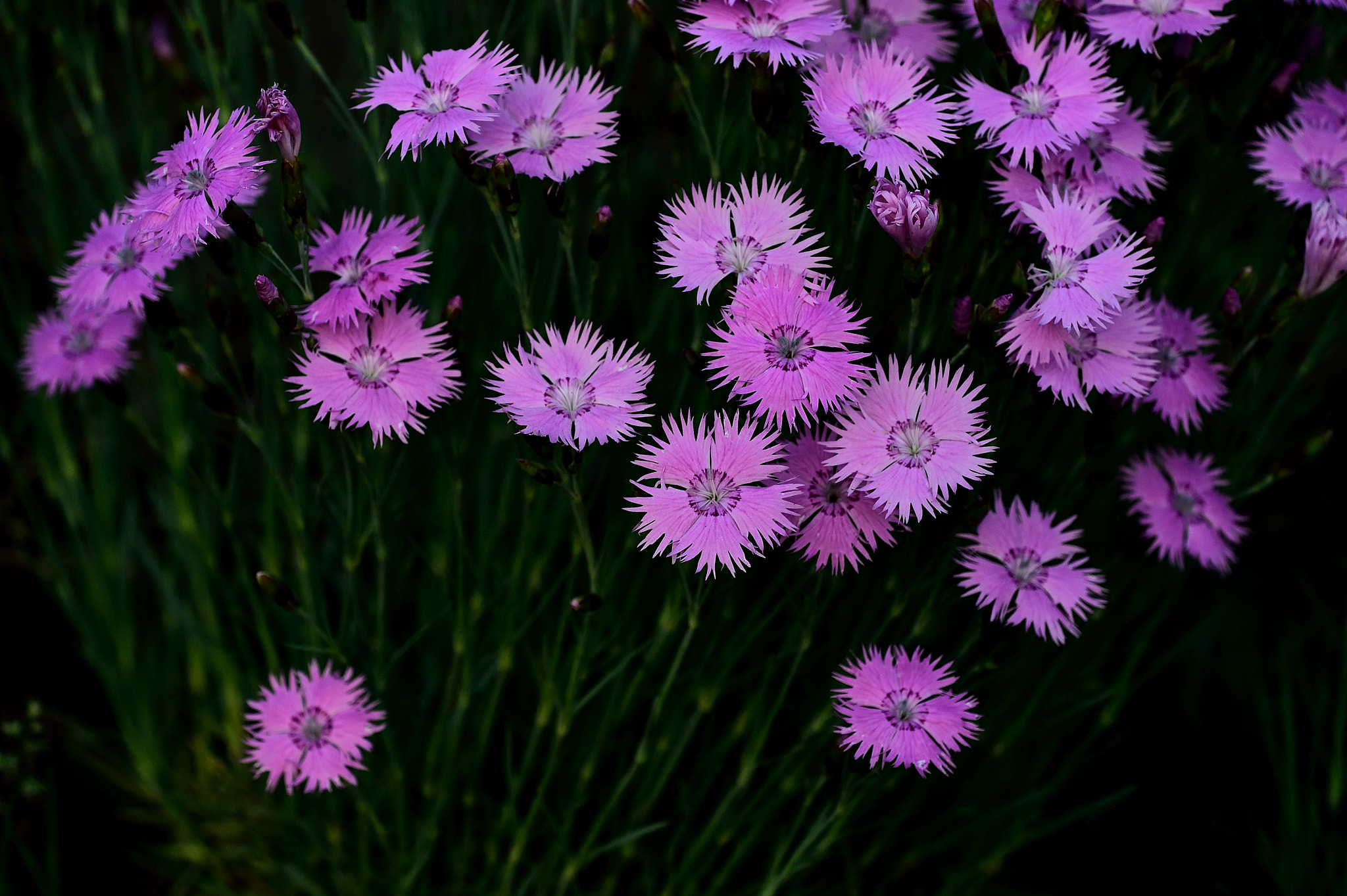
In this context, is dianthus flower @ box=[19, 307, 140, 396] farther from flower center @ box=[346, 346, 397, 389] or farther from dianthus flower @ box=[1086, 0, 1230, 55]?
dianthus flower @ box=[1086, 0, 1230, 55]

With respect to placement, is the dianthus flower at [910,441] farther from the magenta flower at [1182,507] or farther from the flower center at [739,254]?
the magenta flower at [1182,507]

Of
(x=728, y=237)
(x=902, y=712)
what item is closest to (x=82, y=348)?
(x=728, y=237)

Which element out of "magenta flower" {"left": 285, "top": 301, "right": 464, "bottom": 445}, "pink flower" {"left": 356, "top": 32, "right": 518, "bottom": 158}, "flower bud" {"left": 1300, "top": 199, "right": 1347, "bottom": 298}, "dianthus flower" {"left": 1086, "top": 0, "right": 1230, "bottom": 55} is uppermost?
"dianthus flower" {"left": 1086, "top": 0, "right": 1230, "bottom": 55}

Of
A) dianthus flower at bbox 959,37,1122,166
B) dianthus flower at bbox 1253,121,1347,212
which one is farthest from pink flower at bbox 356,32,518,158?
dianthus flower at bbox 1253,121,1347,212

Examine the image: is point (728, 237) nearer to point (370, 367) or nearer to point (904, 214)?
point (904, 214)

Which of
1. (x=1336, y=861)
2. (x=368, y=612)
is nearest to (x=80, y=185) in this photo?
(x=368, y=612)
